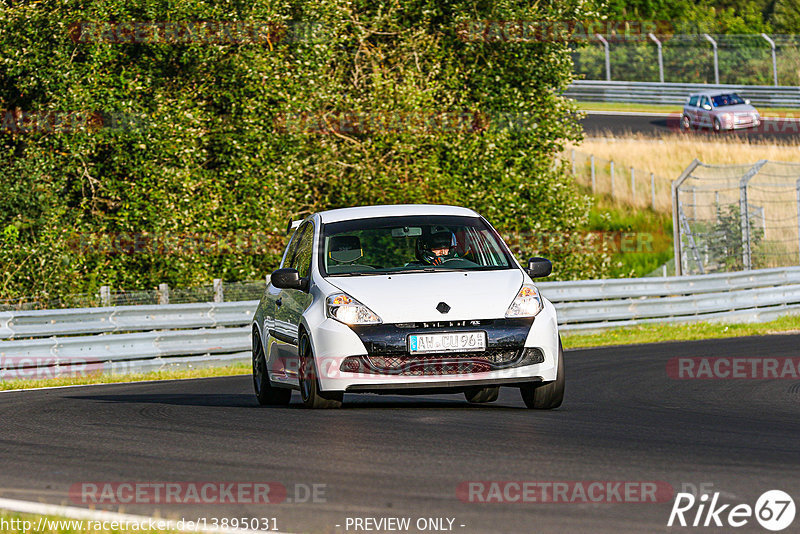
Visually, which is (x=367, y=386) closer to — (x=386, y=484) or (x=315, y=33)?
(x=386, y=484)

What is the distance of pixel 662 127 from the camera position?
52.2 m

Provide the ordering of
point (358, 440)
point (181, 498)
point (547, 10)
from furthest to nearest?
point (547, 10) < point (358, 440) < point (181, 498)

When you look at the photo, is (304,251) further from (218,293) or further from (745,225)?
(745,225)

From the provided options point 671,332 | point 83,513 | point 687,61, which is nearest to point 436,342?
point 83,513

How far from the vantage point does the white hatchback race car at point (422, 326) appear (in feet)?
32.1

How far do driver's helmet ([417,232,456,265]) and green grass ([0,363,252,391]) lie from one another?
685 cm

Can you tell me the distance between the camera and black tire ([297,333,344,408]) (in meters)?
10.1

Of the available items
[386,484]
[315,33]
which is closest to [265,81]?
[315,33]

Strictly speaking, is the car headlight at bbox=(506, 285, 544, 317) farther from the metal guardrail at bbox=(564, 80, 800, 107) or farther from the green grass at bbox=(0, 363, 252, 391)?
the metal guardrail at bbox=(564, 80, 800, 107)

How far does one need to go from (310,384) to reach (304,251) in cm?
171

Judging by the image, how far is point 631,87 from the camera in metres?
59.1

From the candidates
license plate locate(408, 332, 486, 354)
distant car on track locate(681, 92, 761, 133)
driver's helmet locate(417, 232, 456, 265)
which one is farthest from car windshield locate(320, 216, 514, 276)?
distant car on track locate(681, 92, 761, 133)

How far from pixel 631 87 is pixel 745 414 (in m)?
50.4

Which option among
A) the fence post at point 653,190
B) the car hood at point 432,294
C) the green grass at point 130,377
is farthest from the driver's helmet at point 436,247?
the fence post at point 653,190
